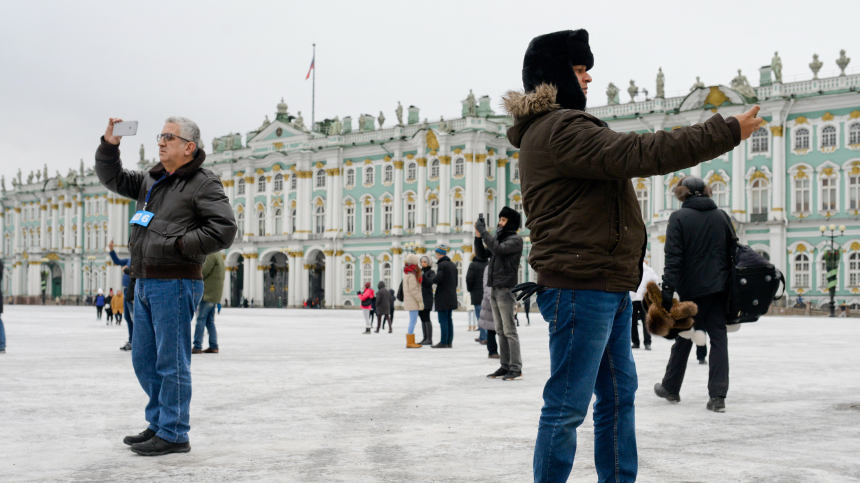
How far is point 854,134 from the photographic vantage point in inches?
1578

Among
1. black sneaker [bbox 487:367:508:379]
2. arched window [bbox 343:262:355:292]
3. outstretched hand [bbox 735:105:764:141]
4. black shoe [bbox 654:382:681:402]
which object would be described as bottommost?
arched window [bbox 343:262:355:292]

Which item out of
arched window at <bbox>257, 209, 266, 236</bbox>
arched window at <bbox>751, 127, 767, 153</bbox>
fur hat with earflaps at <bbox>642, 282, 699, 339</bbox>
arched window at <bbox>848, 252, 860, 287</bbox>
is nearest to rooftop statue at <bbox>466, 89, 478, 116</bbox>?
arched window at <bbox>751, 127, 767, 153</bbox>

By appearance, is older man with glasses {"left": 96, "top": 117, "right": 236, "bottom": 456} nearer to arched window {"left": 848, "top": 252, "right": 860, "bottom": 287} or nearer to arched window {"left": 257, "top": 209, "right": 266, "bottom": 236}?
arched window {"left": 848, "top": 252, "right": 860, "bottom": 287}

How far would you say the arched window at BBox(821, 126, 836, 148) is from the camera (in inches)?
1594

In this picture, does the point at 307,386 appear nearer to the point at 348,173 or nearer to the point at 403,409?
the point at 403,409

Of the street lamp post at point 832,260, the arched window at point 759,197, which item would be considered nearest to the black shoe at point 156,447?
the street lamp post at point 832,260

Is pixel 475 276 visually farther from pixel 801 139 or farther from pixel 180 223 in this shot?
pixel 801 139

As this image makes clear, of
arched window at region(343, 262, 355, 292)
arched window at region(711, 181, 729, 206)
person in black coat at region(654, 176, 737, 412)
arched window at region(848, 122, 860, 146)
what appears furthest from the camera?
arched window at region(343, 262, 355, 292)

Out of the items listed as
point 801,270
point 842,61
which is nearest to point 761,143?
point 842,61

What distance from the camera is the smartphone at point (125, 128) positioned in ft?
17.1

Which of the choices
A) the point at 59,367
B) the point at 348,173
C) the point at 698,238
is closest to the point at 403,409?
the point at 698,238

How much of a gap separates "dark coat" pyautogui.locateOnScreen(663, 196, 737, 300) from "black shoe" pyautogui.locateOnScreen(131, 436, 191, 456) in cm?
408

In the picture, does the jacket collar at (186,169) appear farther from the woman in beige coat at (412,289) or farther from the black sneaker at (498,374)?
the woman in beige coat at (412,289)

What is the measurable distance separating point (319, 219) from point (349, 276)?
16.3 feet
